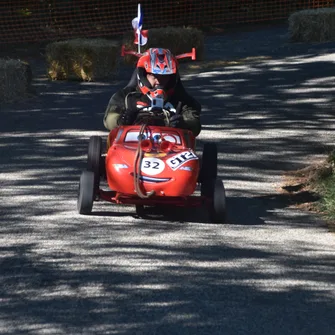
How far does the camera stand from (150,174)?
784cm

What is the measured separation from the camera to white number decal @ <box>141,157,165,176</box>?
785 centimetres

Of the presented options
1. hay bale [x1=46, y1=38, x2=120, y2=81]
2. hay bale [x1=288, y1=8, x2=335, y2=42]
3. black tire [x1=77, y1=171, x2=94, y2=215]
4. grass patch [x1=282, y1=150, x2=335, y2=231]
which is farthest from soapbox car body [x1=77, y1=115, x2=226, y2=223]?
hay bale [x1=288, y1=8, x2=335, y2=42]

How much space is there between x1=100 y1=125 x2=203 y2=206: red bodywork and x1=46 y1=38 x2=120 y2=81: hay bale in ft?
25.6

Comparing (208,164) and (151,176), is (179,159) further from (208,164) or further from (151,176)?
(208,164)

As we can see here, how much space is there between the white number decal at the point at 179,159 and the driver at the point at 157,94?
0.65 metres

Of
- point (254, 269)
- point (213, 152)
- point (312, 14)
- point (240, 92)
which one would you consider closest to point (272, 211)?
point (213, 152)

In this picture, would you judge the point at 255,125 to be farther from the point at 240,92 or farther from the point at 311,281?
the point at 311,281

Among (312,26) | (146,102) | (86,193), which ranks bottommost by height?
(86,193)

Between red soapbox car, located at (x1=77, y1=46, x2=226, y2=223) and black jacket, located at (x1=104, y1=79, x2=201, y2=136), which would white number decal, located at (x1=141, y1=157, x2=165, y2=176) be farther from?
black jacket, located at (x1=104, y1=79, x2=201, y2=136)

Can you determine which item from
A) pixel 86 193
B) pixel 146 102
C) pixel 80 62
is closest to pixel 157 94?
pixel 146 102

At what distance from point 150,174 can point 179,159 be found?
0.31 m

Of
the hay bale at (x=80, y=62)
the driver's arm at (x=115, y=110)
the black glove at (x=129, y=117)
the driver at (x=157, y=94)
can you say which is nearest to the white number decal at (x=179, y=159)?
Result: the driver at (x=157, y=94)

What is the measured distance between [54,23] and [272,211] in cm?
1421

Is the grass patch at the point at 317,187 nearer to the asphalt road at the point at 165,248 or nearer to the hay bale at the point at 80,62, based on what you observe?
the asphalt road at the point at 165,248
